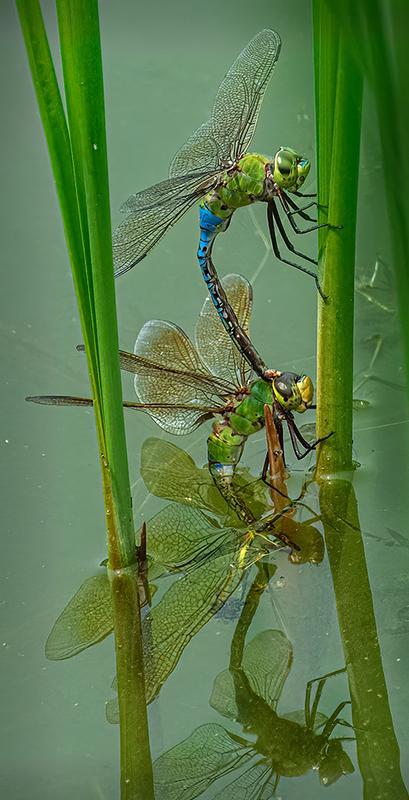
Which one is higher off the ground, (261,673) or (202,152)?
(202,152)

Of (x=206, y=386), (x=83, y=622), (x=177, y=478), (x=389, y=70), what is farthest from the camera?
(x=206, y=386)

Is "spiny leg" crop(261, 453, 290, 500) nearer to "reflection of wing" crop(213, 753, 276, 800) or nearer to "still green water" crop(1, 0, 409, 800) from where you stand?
"still green water" crop(1, 0, 409, 800)

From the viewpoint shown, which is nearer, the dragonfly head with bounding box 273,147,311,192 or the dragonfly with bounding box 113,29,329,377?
the dragonfly head with bounding box 273,147,311,192

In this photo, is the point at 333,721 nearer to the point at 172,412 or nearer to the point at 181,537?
the point at 181,537

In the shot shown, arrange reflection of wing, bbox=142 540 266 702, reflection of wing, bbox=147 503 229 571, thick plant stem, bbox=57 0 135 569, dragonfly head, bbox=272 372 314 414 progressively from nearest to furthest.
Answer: thick plant stem, bbox=57 0 135 569
reflection of wing, bbox=142 540 266 702
reflection of wing, bbox=147 503 229 571
dragonfly head, bbox=272 372 314 414

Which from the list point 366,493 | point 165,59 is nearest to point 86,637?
point 366,493

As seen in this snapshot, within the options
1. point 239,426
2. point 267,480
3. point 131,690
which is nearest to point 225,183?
point 239,426

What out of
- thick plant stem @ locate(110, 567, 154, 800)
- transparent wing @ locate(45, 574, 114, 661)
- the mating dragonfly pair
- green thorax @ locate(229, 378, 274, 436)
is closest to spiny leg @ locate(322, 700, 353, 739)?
thick plant stem @ locate(110, 567, 154, 800)

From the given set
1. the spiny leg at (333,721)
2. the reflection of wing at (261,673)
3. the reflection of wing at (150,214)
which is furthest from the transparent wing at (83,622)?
the reflection of wing at (150,214)

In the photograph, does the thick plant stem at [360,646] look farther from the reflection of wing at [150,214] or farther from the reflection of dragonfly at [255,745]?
the reflection of wing at [150,214]
